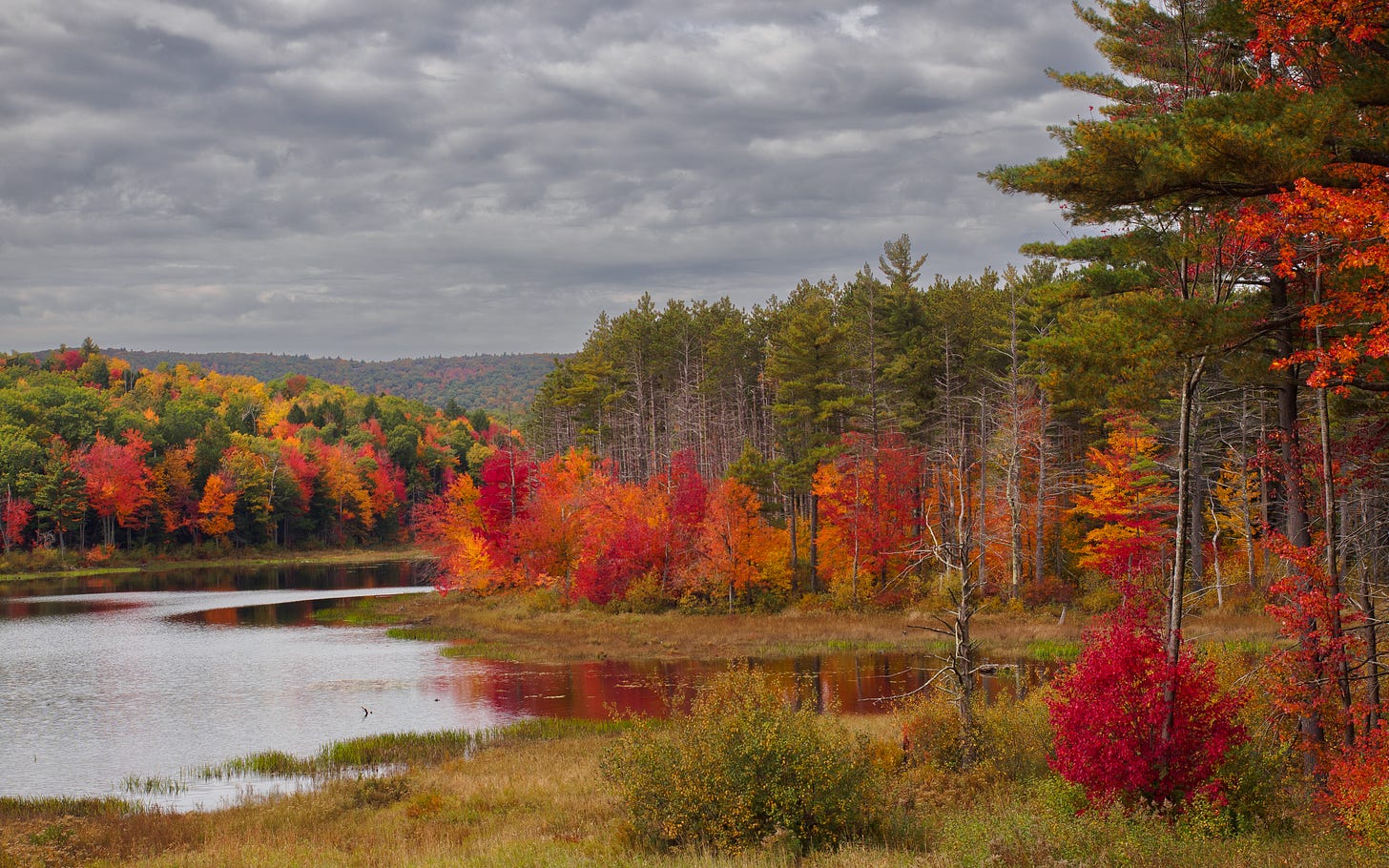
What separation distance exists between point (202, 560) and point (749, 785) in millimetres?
106190

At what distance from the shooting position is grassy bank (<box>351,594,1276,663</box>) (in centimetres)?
3812

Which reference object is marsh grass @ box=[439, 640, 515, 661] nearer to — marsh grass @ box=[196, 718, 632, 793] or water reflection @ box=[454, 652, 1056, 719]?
water reflection @ box=[454, 652, 1056, 719]

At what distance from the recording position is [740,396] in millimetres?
75875

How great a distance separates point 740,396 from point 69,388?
7971 cm

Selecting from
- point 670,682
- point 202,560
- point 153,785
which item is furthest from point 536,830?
point 202,560

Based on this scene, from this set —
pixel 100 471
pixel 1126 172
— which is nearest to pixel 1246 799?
pixel 1126 172

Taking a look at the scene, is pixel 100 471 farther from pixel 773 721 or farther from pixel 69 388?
pixel 773 721

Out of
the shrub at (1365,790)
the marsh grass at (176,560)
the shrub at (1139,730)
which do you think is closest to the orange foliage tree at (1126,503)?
the shrub at (1365,790)

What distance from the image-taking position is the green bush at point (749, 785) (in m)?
12.9

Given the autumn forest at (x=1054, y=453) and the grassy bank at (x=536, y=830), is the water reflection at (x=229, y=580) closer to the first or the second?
the autumn forest at (x=1054, y=453)

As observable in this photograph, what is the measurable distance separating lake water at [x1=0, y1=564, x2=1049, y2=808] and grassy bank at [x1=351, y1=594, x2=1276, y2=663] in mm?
2191

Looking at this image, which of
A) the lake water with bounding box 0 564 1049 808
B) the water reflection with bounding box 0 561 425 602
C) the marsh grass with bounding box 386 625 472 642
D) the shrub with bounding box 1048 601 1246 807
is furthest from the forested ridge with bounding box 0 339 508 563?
the shrub with bounding box 1048 601 1246 807

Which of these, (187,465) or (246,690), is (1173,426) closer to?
(246,690)

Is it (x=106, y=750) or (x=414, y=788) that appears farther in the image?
(x=106, y=750)
